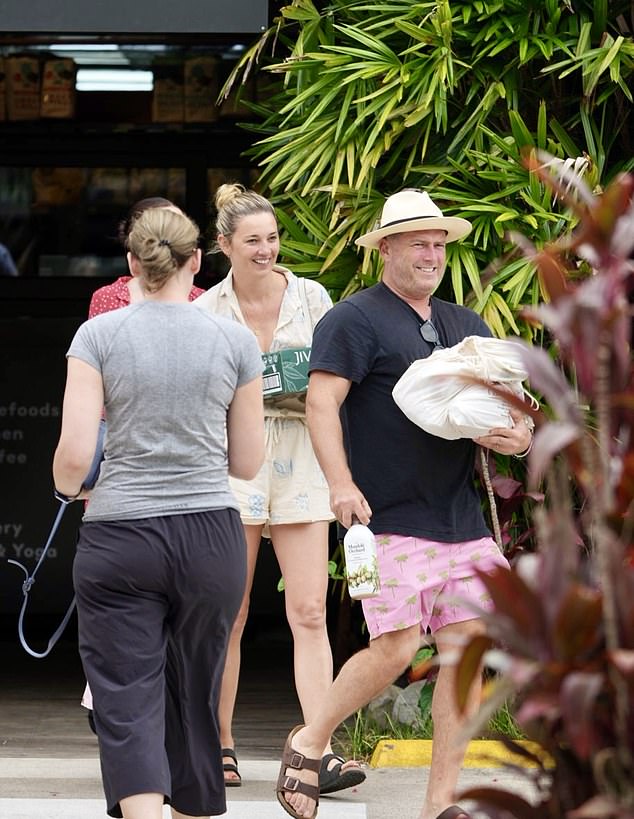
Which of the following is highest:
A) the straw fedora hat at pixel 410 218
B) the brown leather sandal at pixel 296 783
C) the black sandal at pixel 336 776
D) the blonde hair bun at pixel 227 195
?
the blonde hair bun at pixel 227 195

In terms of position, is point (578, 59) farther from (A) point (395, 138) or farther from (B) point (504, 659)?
(B) point (504, 659)

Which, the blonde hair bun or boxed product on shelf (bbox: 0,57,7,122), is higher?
boxed product on shelf (bbox: 0,57,7,122)

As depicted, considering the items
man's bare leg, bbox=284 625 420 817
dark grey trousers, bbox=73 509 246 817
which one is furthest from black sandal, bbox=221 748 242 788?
dark grey trousers, bbox=73 509 246 817

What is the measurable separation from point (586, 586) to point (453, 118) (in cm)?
426

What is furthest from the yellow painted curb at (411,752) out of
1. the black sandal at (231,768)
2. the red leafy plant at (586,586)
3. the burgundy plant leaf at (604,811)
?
the burgundy plant leaf at (604,811)

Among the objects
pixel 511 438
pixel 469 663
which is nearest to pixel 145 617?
pixel 511 438

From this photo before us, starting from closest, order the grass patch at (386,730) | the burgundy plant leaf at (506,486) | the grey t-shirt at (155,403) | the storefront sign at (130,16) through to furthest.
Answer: the grey t-shirt at (155,403), the grass patch at (386,730), the burgundy plant leaf at (506,486), the storefront sign at (130,16)

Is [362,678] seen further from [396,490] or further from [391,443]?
[391,443]

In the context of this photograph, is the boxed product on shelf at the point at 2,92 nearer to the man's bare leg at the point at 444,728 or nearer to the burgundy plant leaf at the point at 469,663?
the man's bare leg at the point at 444,728

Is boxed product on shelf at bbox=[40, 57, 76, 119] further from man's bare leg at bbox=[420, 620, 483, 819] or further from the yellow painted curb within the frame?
man's bare leg at bbox=[420, 620, 483, 819]

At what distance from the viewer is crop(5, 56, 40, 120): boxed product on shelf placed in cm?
832

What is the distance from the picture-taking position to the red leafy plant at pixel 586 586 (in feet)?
5.78

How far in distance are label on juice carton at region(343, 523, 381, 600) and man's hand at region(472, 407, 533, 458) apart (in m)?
0.43

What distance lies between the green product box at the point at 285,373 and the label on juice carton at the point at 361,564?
772mm
